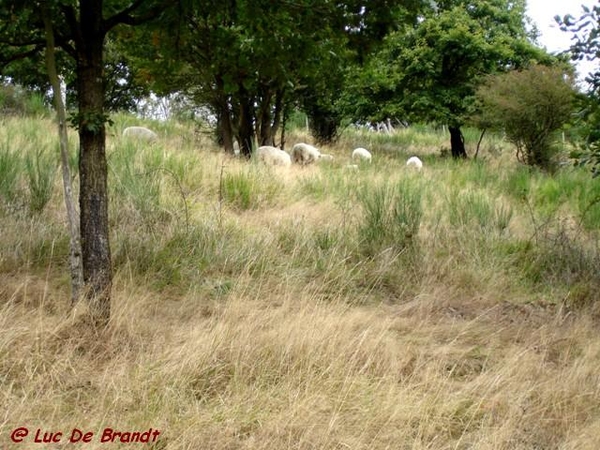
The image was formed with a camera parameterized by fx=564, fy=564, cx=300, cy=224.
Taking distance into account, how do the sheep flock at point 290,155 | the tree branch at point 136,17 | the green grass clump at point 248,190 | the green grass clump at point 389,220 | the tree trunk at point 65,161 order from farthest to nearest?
the sheep flock at point 290,155 < the green grass clump at point 248,190 < the green grass clump at point 389,220 < the tree branch at point 136,17 < the tree trunk at point 65,161

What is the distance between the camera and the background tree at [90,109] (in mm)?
3154

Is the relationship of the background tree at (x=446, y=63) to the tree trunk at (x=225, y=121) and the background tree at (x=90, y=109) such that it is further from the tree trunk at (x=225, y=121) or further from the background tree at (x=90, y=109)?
the background tree at (x=90, y=109)

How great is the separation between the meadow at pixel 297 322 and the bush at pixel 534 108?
7022 mm

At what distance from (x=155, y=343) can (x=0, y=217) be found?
2619mm

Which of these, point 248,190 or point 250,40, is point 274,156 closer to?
point 248,190

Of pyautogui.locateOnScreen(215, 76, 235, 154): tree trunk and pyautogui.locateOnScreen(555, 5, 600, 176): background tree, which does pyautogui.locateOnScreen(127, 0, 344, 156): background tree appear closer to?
pyautogui.locateOnScreen(555, 5, 600, 176): background tree

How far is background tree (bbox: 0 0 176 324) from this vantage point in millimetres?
3154

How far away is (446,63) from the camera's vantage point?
→ 1806cm

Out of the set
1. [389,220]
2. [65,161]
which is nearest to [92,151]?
[65,161]

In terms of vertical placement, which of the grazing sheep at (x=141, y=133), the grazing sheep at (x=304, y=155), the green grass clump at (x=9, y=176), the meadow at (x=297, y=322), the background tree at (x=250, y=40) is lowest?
the meadow at (x=297, y=322)

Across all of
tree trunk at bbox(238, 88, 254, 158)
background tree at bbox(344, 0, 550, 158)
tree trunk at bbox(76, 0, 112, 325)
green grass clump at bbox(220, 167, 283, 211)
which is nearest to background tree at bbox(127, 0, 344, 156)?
tree trunk at bbox(76, 0, 112, 325)

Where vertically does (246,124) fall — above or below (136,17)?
below

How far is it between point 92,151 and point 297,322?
1.57 meters

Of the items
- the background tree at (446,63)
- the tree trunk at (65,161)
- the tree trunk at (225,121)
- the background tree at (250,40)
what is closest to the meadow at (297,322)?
the tree trunk at (65,161)
